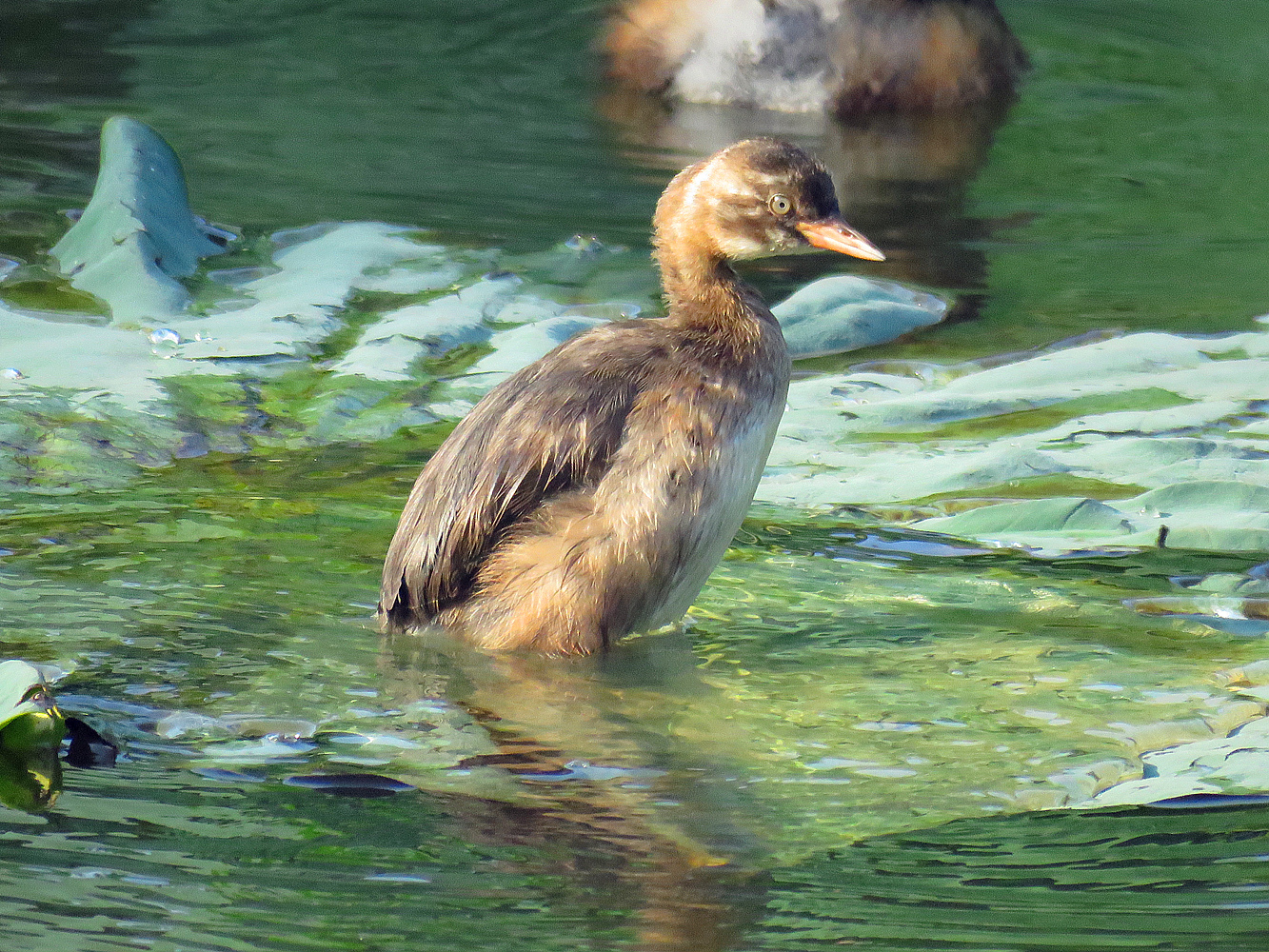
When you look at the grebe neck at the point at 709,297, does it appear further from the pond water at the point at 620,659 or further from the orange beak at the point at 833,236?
the pond water at the point at 620,659

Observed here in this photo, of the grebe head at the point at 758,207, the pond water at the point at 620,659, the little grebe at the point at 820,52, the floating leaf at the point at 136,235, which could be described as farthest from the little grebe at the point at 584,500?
the little grebe at the point at 820,52

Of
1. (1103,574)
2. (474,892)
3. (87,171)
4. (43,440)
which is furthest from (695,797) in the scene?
(87,171)

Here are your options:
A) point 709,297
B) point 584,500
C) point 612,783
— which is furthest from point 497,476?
point 612,783

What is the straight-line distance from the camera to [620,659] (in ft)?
14.0

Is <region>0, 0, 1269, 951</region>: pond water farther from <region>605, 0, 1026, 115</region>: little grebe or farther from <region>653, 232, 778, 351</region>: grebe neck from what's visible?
<region>605, 0, 1026, 115</region>: little grebe

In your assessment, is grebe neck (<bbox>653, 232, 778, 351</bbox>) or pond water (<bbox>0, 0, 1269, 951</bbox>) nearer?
pond water (<bbox>0, 0, 1269, 951</bbox>)

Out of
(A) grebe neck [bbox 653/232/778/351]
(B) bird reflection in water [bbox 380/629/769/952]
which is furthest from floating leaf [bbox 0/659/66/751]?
(A) grebe neck [bbox 653/232/778/351]

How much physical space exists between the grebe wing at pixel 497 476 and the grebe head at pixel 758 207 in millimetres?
522

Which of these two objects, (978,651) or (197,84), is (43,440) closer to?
(978,651)

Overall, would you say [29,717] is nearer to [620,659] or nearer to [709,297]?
[620,659]

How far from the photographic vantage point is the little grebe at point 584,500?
4172 millimetres

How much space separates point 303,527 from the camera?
15.5 feet

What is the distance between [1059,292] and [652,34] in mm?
3318

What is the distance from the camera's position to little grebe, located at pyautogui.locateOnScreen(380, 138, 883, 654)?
4.17 metres
